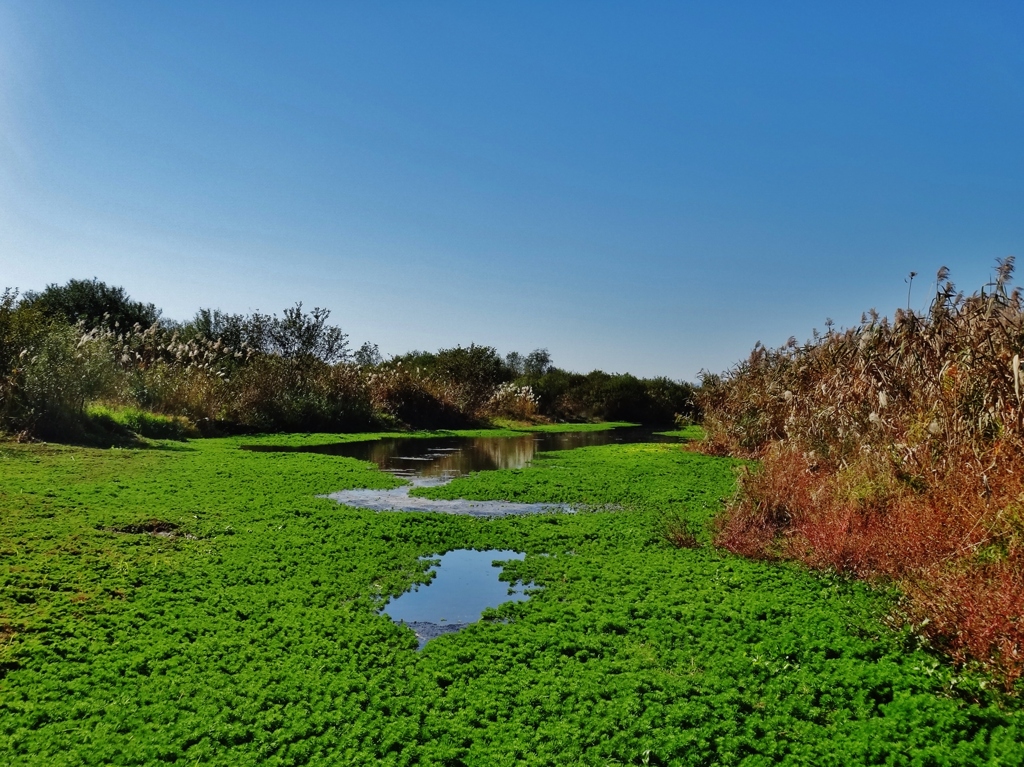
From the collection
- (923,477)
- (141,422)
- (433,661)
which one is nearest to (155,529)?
(433,661)

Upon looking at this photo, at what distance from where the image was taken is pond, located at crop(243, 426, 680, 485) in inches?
647

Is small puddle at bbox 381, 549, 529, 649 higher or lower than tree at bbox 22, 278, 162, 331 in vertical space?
lower

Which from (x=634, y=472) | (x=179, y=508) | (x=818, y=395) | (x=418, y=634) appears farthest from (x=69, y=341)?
(x=818, y=395)

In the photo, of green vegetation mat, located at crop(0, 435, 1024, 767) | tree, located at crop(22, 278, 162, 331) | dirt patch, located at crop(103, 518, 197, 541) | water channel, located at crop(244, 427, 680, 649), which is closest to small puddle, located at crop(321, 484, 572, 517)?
water channel, located at crop(244, 427, 680, 649)

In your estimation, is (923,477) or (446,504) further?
(446,504)

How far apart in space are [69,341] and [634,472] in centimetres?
1343

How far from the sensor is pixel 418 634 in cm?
557

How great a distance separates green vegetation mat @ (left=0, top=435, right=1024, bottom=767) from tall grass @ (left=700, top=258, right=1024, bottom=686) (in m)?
0.37

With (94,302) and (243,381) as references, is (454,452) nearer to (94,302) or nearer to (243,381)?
(243,381)

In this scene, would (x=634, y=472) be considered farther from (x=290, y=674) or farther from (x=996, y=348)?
(x=290, y=674)

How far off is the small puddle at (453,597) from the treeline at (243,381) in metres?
12.4

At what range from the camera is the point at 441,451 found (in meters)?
21.4

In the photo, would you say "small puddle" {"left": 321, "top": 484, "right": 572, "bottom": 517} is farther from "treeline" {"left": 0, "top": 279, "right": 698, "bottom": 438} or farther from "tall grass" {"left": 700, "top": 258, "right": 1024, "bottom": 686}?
"treeline" {"left": 0, "top": 279, "right": 698, "bottom": 438}

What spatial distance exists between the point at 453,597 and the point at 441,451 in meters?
14.9
